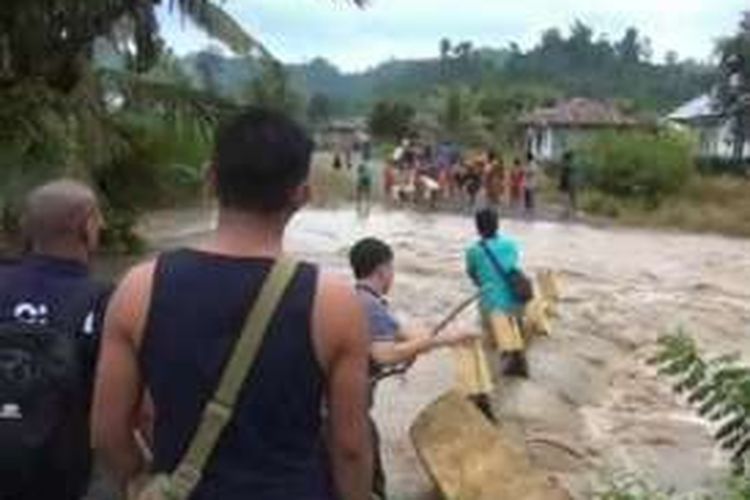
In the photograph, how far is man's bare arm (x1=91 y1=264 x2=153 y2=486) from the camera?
3730 mm

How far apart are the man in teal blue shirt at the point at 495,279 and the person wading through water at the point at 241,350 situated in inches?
330

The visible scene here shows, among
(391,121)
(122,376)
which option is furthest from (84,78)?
(391,121)

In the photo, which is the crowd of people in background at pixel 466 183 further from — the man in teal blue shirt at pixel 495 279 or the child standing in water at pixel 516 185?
the man in teal blue shirt at pixel 495 279

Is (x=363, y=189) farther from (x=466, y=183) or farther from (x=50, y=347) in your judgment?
(x=50, y=347)

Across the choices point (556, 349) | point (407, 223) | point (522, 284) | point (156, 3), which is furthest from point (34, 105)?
point (407, 223)

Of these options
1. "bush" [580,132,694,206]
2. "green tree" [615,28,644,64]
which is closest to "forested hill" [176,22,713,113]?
"green tree" [615,28,644,64]

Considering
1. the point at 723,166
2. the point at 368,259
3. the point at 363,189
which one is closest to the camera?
the point at 368,259

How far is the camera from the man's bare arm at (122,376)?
3730 millimetres

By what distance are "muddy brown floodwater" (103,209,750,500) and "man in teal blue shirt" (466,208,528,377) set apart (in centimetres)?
23

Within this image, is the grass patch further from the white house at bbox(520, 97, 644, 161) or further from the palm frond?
the white house at bbox(520, 97, 644, 161)

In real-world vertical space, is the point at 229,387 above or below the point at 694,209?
above

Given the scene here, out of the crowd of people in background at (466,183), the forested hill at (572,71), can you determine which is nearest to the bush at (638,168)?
the crowd of people in background at (466,183)

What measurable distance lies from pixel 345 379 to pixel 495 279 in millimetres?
9114

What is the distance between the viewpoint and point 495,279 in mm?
12789
